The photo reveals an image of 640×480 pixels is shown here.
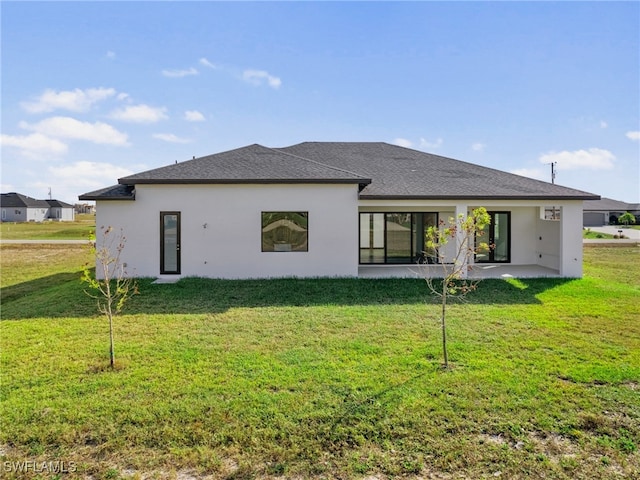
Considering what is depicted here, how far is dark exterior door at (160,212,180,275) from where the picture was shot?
12.3 meters

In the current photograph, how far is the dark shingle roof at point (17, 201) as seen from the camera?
229 feet

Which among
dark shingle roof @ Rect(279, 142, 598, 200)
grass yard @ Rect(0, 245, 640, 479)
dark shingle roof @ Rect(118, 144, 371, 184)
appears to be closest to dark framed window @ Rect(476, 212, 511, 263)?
dark shingle roof @ Rect(279, 142, 598, 200)

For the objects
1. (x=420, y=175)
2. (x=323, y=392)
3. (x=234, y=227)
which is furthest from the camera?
(x=420, y=175)

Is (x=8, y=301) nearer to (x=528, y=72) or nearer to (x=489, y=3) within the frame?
(x=489, y=3)

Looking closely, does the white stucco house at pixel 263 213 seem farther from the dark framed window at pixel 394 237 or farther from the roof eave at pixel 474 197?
the dark framed window at pixel 394 237

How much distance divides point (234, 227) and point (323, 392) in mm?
8505

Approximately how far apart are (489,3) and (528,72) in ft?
18.3

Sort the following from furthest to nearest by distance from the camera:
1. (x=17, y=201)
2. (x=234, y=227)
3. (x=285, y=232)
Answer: (x=17, y=201) < (x=285, y=232) < (x=234, y=227)

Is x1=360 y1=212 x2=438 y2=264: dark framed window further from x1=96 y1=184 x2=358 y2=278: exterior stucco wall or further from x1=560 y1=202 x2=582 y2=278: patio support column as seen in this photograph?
x1=560 y1=202 x2=582 y2=278: patio support column

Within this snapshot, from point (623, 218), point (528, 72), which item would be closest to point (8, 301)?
point (528, 72)

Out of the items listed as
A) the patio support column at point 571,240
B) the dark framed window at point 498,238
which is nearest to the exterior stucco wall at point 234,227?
the dark framed window at point 498,238

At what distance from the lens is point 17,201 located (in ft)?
230

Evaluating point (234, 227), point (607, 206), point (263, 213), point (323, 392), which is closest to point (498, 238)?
point (263, 213)

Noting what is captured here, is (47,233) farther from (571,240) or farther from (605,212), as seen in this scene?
(605,212)
